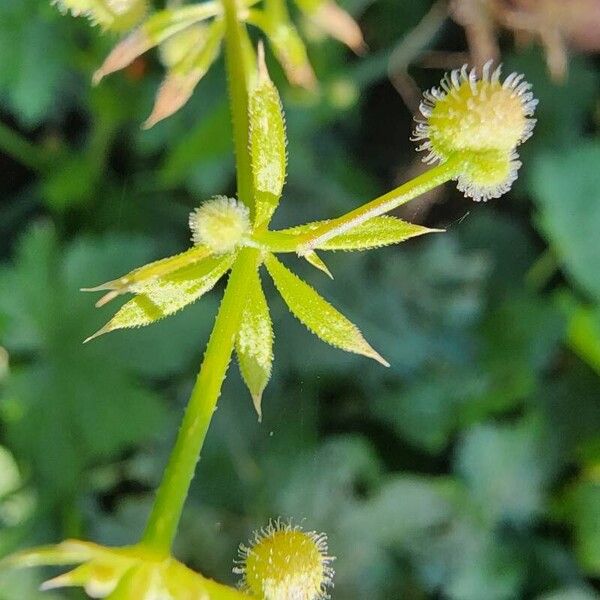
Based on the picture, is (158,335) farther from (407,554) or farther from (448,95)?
(448,95)

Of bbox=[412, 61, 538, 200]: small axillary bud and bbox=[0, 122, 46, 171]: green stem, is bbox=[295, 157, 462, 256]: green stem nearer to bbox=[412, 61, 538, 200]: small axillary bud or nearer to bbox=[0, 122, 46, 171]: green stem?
bbox=[412, 61, 538, 200]: small axillary bud

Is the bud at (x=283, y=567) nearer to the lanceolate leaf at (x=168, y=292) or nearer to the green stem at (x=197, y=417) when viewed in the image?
the green stem at (x=197, y=417)

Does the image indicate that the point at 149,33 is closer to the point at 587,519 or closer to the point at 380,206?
the point at 380,206

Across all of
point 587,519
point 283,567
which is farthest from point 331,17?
point 587,519

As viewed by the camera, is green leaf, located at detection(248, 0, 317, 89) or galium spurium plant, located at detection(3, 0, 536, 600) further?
green leaf, located at detection(248, 0, 317, 89)

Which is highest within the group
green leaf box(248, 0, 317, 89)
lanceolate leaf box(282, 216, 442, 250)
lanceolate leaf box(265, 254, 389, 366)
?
green leaf box(248, 0, 317, 89)

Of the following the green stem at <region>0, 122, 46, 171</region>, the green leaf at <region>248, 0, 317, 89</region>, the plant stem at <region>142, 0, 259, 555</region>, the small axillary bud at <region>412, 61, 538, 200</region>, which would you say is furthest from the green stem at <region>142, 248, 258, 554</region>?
the green stem at <region>0, 122, 46, 171</region>

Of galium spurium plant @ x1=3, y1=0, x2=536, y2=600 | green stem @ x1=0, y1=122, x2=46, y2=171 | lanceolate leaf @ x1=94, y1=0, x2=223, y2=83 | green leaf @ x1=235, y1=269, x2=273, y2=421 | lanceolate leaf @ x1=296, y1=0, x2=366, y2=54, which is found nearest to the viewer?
galium spurium plant @ x1=3, y1=0, x2=536, y2=600
